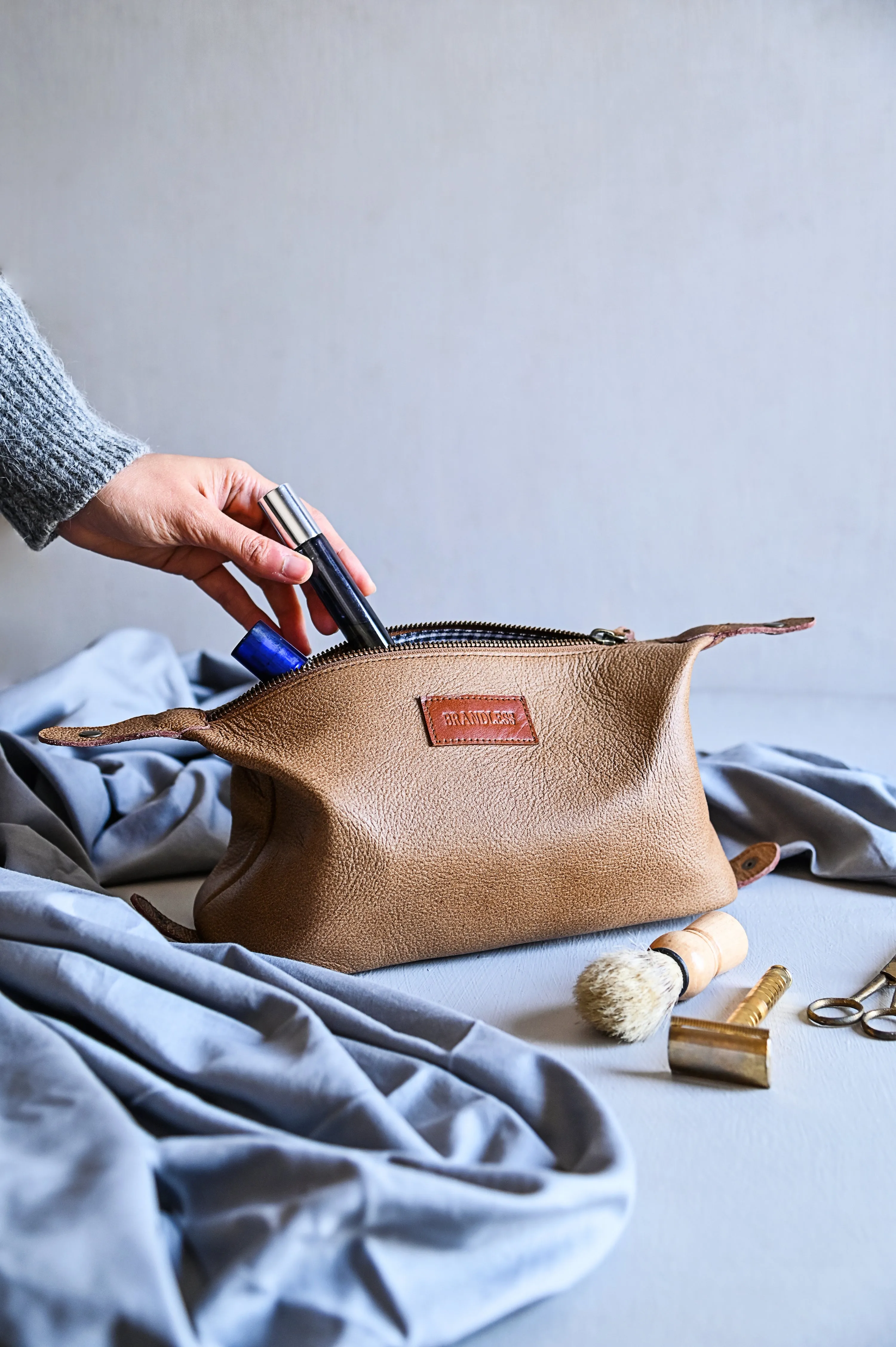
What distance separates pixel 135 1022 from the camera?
581mm

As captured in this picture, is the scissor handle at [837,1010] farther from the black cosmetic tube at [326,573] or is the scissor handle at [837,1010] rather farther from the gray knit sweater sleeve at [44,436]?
the gray knit sweater sleeve at [44,436]

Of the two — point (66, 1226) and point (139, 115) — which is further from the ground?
point (139, 115)

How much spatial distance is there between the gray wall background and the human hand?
1001 millimetres

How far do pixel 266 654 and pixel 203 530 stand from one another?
16 centimetres

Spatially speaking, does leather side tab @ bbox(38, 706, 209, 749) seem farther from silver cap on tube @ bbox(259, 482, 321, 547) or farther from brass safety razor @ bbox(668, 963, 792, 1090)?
brass safety razor @ bbox(668, 963, 792, 1090)

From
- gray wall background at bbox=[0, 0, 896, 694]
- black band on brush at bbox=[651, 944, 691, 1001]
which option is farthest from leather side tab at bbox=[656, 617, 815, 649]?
gray wall background at bbox=[0, 0, 896, 694]

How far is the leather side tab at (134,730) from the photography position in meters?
0.71

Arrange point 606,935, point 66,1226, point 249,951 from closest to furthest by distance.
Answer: point 66,1226 → point 249,951 → point 606,935

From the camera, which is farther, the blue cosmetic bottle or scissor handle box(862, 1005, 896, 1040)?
the blue cosmetic bottle

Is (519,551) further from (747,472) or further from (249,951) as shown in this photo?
(249,951)

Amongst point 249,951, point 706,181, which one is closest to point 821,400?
point 706,181

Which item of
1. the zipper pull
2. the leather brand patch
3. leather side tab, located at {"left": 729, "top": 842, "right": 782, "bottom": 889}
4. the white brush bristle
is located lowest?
leather side tab, located at {"left": 729, "top": 842, "right": 782, "bottom": 889}

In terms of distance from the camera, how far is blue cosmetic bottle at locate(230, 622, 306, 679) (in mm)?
781

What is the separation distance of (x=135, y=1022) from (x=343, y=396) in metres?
1.61
